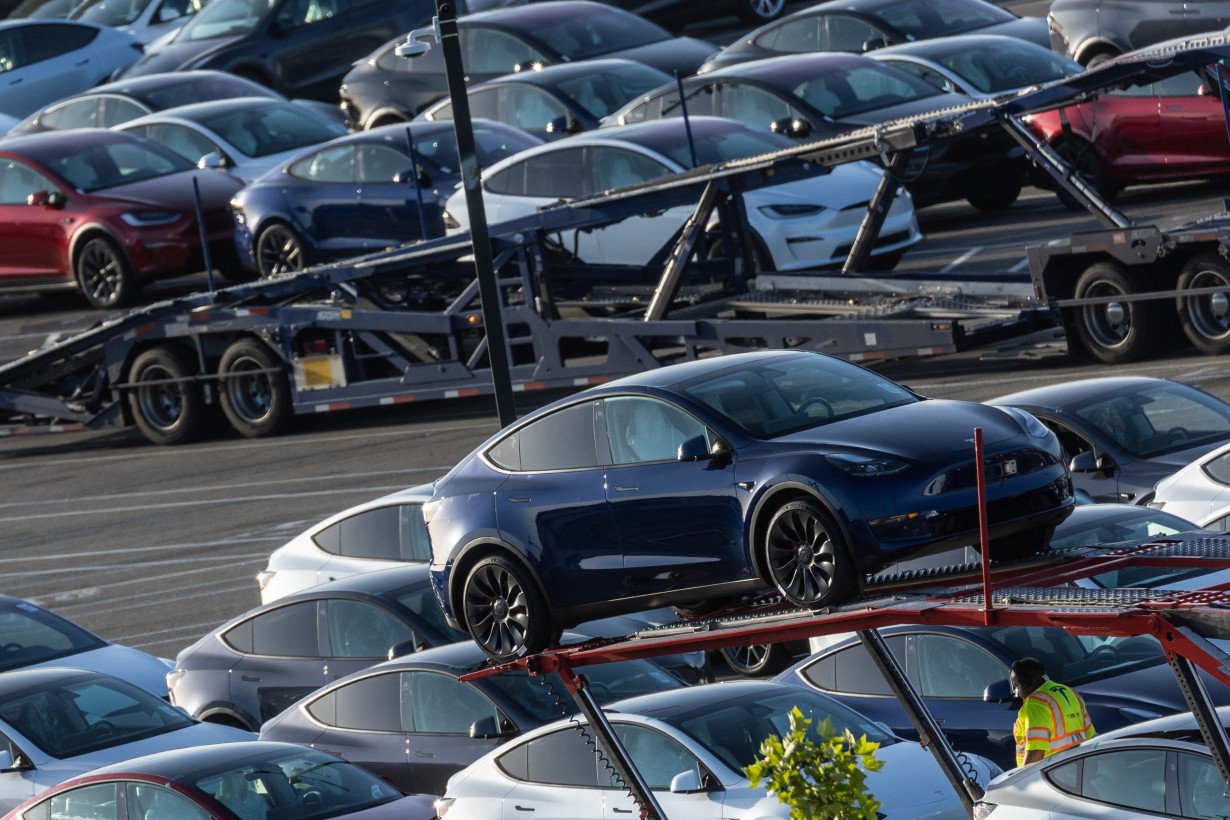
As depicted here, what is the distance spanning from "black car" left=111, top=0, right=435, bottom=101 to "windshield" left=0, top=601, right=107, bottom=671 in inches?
696

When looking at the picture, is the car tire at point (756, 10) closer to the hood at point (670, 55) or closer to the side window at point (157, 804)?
the hood at point (670, 55)

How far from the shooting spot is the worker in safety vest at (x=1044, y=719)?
32.4 feet

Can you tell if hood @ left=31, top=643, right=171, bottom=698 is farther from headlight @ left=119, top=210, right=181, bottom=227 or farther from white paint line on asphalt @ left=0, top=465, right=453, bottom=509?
headlight @ left=119, top=210, right=181, bottom=227

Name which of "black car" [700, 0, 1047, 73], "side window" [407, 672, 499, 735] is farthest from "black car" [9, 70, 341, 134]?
"side window" [407, 672, 499, 735]

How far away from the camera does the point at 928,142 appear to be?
17891 millimetres

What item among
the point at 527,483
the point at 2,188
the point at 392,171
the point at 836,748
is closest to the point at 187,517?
the point at 392,171

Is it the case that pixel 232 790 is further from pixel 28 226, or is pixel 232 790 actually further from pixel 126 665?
pixel 28 226

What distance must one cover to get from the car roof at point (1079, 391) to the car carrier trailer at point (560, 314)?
2.25 meters

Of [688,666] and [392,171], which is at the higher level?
[392,171]

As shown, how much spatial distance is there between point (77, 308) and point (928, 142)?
551 inches

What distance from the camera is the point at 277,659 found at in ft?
47.6

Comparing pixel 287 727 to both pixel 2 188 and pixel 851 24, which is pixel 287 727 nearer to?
pixel 2 188

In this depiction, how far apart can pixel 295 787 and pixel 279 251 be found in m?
14.3

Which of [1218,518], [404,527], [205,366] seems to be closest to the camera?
[1218,518]
